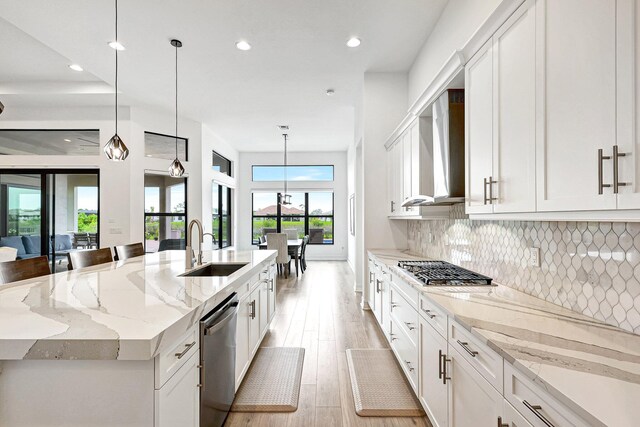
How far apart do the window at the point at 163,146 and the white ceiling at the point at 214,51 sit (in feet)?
2.23

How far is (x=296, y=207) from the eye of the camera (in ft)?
31.7

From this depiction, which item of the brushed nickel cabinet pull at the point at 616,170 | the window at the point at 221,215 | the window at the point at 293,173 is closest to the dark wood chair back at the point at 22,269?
the brushed nickel cabinet pull at the point at 616,170

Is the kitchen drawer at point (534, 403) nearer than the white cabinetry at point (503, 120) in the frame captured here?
Yes

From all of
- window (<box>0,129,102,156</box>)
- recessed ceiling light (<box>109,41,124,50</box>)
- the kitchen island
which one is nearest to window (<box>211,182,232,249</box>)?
window (<box>0,129,102,156</box>)

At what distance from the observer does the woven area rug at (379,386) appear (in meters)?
2.16

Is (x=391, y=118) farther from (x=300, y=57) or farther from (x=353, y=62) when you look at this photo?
(x=300, y=57)

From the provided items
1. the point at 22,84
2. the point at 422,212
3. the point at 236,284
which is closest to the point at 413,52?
the point at 422,212

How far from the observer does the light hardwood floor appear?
6.86 feet

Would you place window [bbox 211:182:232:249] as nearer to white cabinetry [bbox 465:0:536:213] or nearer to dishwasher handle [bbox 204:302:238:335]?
dishwasher handle [bbox 204:302:238:335]

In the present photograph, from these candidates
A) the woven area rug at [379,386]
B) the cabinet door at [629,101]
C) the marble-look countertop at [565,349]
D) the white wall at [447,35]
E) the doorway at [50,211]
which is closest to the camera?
the marble-look countertop at [565,349]

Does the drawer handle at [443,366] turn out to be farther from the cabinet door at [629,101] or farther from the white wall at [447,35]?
the white wall at [447,35]

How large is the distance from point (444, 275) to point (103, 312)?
2.03 m

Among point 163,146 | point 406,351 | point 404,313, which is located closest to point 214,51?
point 163,146

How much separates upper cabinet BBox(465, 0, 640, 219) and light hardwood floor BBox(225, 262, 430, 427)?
1.71 metres
